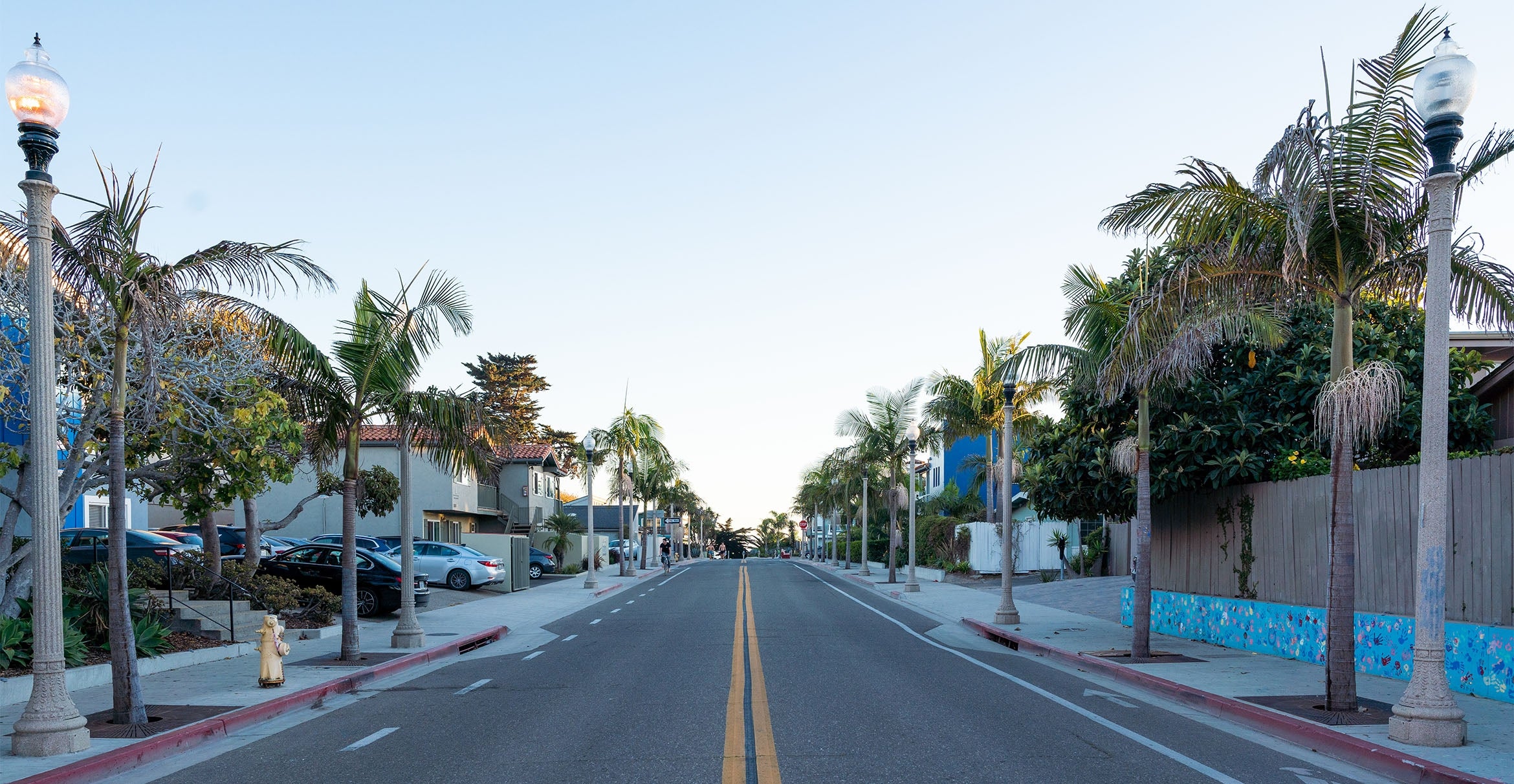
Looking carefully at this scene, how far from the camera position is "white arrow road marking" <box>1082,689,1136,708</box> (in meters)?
11.8

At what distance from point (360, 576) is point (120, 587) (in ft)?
46.0

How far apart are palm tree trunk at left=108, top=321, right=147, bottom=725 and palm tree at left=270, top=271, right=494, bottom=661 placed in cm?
419

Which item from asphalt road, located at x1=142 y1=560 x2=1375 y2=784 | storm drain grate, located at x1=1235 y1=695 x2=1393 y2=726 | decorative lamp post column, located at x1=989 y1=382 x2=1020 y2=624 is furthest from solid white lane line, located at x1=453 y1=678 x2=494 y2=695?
decorative lamp post column, located at x1=989 y1=382 x2=1020 y2=624

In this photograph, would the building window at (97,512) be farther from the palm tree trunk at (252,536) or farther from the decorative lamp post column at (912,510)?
the decorative lamp post column at (912,510)

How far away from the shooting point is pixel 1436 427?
905 centimetres

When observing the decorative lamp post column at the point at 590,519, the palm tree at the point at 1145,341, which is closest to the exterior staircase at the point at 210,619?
the palm tree at the point at 1145,341

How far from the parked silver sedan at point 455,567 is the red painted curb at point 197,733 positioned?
16.8 metres

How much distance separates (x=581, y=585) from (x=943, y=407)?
1422cm

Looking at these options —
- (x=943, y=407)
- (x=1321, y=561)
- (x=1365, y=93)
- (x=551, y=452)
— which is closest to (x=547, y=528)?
(x=551, y=452)

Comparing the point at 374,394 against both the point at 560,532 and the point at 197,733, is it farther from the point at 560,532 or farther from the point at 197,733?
the point at 560,532

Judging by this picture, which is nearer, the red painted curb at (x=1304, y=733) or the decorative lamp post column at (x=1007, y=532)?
the red painted curb at (x=1304, y=733)

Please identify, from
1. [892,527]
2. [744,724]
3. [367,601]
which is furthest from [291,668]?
[892,527]

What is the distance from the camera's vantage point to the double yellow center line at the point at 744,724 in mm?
8055

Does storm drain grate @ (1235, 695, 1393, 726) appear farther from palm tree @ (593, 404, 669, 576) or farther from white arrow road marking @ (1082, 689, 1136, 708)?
palm tree @ (593, 404, 669, 576)
